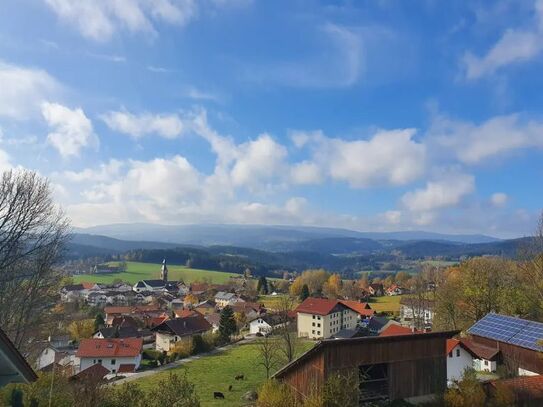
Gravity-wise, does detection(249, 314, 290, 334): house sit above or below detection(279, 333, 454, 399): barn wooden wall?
below

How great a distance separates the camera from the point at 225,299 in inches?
4560

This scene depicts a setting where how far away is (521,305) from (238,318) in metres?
50.2

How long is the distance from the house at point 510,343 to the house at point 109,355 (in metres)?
35.8

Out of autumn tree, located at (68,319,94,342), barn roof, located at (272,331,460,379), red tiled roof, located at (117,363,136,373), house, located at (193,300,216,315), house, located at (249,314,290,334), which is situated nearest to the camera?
barn roof, located at (272,331,460,379)

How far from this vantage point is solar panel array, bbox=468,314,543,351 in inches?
1212

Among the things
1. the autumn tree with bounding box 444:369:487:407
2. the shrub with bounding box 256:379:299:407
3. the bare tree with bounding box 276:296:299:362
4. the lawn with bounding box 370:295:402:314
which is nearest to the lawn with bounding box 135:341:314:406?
the bare tree with bounding box 276:296:299:362

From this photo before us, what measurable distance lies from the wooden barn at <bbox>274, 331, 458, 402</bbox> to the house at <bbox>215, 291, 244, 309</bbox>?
8945cm

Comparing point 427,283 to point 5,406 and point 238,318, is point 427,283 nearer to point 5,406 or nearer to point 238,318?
point 238,318

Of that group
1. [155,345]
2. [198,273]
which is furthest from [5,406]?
[198,273]

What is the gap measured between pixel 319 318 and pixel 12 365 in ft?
207

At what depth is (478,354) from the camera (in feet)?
108

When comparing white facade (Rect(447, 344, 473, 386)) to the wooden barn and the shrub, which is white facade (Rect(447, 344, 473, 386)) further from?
the shrub

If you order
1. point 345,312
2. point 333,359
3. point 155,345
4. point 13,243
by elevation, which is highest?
point 13,243

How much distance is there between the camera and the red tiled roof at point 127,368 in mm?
47875
